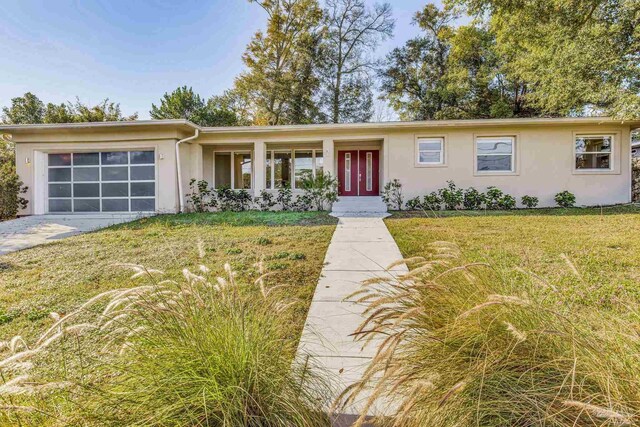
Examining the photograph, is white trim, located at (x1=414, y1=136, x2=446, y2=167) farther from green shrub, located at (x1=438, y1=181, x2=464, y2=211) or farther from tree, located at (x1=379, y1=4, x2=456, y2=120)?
tree, located at (x1=379, y1=4, x2=456, y2=120)

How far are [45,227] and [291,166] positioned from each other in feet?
31.2

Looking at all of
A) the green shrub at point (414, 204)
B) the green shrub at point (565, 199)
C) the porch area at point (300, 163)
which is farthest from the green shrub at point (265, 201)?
the green shrub at point (565, 199)

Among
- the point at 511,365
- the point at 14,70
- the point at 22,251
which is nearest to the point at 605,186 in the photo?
the point at 511,365

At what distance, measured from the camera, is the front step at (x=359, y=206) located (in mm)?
12742

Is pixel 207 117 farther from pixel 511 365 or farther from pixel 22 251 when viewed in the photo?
pixel 511 365

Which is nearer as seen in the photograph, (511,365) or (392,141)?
(511,365)

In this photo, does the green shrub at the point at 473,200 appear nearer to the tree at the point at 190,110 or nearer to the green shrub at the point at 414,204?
the green shrub at the point at 414,204

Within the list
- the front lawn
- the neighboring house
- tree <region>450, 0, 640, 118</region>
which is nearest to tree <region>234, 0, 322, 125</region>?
the neighboring house

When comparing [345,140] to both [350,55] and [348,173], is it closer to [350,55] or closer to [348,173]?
[348,173]

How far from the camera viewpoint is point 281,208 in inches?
572

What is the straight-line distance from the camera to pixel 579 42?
40.7 feet

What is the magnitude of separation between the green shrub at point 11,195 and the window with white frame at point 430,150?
51.5 ft

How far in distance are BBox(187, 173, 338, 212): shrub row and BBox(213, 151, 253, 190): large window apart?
2.17 meters

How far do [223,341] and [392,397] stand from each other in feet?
2.88
